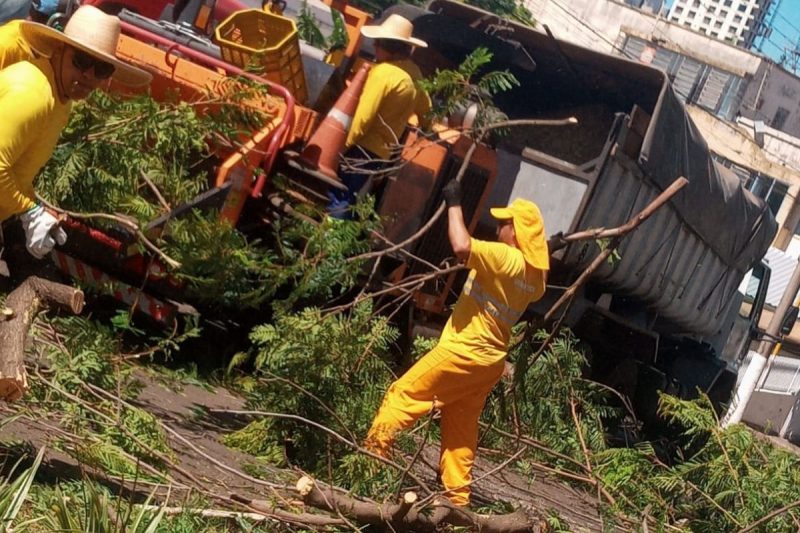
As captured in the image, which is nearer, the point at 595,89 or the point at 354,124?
the point at 354,124

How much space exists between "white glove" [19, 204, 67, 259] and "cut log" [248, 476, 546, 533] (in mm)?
1392

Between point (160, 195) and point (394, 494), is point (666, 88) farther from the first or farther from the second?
point (394, 494)

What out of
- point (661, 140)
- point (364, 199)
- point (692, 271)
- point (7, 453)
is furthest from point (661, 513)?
point (692, 271)

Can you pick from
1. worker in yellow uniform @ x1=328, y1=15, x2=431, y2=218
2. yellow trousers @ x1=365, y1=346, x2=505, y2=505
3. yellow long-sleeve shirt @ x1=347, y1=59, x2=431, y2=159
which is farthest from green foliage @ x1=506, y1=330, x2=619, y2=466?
yellow long-sleeve shirt @ x1=347, y1=59, x2=431, y2=159

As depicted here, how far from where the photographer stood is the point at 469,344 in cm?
742

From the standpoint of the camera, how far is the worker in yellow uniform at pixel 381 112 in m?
9.03

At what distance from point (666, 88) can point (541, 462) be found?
4410mm

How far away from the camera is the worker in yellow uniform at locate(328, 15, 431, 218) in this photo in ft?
29.6

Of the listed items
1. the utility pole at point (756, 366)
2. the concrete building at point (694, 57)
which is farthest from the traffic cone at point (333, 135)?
the concrete building at point (694, 57)

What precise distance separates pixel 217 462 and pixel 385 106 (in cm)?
346

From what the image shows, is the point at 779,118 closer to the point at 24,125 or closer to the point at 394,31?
the point at 394,31

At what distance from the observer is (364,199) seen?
29.2 ft

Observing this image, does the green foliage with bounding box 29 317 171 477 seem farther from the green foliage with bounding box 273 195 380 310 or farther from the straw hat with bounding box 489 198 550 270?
the straw hat with bounding box 489 198 550 270

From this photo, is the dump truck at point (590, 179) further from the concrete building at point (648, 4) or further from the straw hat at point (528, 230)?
the concrete building at point (648, 4)
